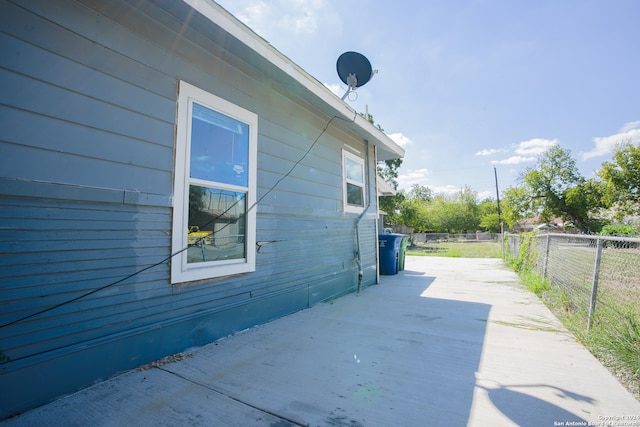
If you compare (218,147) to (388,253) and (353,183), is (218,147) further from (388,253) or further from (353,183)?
(388,253)

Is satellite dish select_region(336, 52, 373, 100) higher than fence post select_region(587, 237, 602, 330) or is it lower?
higher

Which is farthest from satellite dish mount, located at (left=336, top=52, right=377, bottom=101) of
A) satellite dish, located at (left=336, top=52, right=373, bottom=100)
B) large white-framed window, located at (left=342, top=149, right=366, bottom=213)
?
large white-framed window, located at (left=342, top=149, right=366, bottom=213)

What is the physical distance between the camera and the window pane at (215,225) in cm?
259

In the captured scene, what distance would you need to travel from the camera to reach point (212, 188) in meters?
2.76

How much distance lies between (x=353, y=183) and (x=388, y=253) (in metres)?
2.69

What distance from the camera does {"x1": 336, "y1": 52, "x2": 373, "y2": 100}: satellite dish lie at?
5062 mm

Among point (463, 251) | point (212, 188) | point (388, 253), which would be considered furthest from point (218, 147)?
point (463, 251)

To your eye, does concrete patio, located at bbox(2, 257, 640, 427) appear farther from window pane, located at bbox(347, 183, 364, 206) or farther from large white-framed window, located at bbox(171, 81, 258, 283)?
window pane, located at bbox(347, 183, 364, 206)

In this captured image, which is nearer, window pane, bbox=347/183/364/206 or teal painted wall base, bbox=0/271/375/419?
teal painted wall base, bbox=0/271/375/419

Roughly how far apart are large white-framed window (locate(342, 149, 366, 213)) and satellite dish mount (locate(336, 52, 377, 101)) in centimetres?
115

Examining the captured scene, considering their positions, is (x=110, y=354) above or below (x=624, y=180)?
below

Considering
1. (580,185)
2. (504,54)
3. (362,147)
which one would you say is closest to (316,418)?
(362,147)

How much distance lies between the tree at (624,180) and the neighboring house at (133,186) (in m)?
40.4

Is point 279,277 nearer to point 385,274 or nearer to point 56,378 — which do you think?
point 56,378
